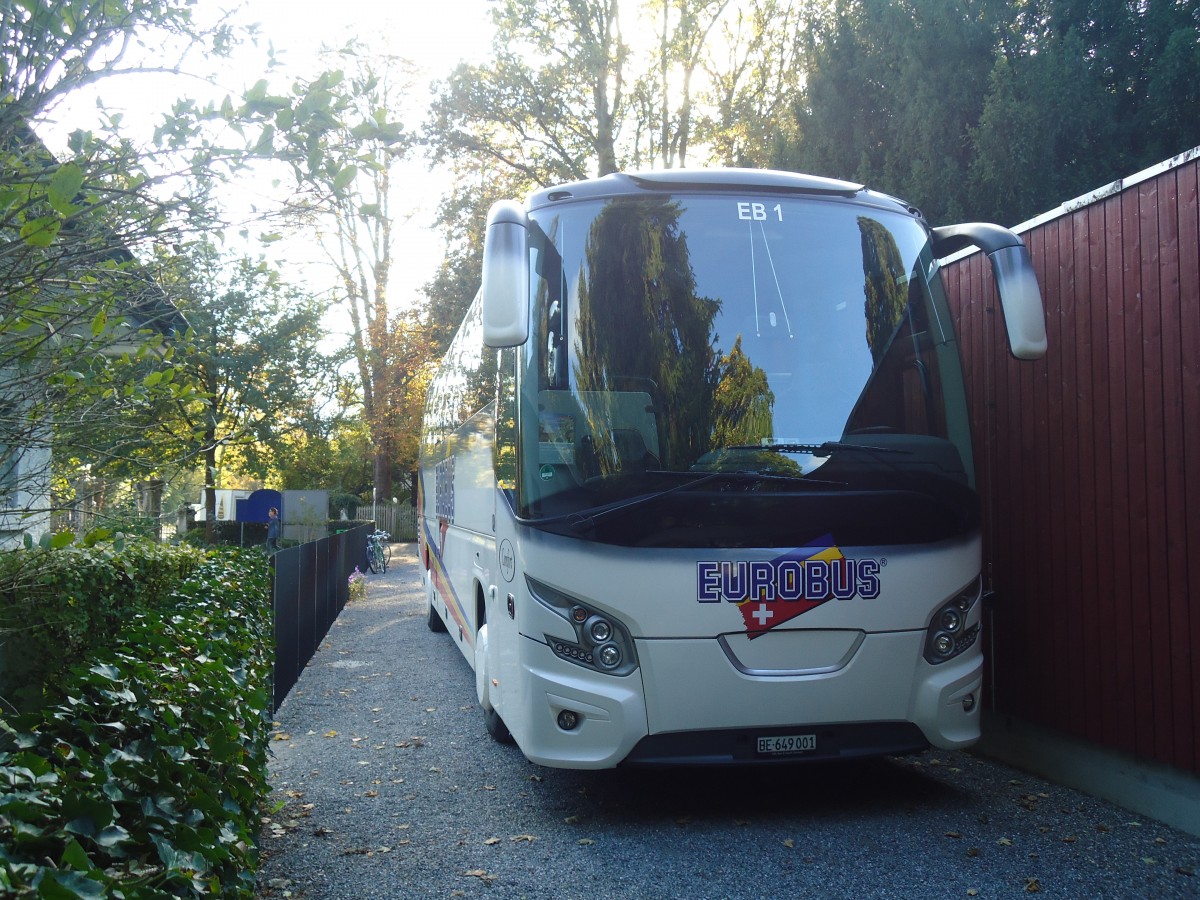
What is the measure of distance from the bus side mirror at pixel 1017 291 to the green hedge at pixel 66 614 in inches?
178

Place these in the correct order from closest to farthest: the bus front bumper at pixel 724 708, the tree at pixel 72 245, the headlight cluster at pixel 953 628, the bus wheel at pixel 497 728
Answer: the tree at pixel 72 245 < the bus front bumper at pixel 724 708 < the headlight cluster at pixel 953 628 < the bus wheel at pixel 497 728

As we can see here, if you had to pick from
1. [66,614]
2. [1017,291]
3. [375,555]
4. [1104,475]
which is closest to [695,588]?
[1017,291]

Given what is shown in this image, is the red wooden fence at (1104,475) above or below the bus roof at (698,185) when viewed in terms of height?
below

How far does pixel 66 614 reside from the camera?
5723 millimetres

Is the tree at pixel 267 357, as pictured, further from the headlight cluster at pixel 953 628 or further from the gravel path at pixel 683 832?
the headlight cluster at pixel 953 628

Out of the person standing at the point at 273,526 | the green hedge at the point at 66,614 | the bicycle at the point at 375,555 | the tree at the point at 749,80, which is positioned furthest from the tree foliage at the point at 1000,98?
the bicycle at the point at 375,555

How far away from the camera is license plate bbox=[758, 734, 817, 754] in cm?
525

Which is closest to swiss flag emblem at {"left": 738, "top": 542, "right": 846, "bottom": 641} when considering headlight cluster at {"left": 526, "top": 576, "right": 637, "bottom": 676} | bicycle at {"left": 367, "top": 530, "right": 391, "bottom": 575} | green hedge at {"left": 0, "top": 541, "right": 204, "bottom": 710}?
headlight cluster at {"left": 526, "top": 576, "right": 637, "bottom": 676}

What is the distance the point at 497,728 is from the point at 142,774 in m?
4.59

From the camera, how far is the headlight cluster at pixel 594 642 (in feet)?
16.9

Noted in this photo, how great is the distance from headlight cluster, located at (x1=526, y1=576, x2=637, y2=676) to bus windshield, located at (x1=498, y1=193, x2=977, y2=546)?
0.39 meters

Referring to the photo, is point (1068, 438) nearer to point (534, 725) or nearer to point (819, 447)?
point (819, 447)

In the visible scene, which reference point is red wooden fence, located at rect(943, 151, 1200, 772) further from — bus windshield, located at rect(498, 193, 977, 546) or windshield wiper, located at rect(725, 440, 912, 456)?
windshield wiper, located at rect(725, 440, 912, 456)

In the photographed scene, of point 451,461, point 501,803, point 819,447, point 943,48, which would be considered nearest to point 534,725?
point 501,803
